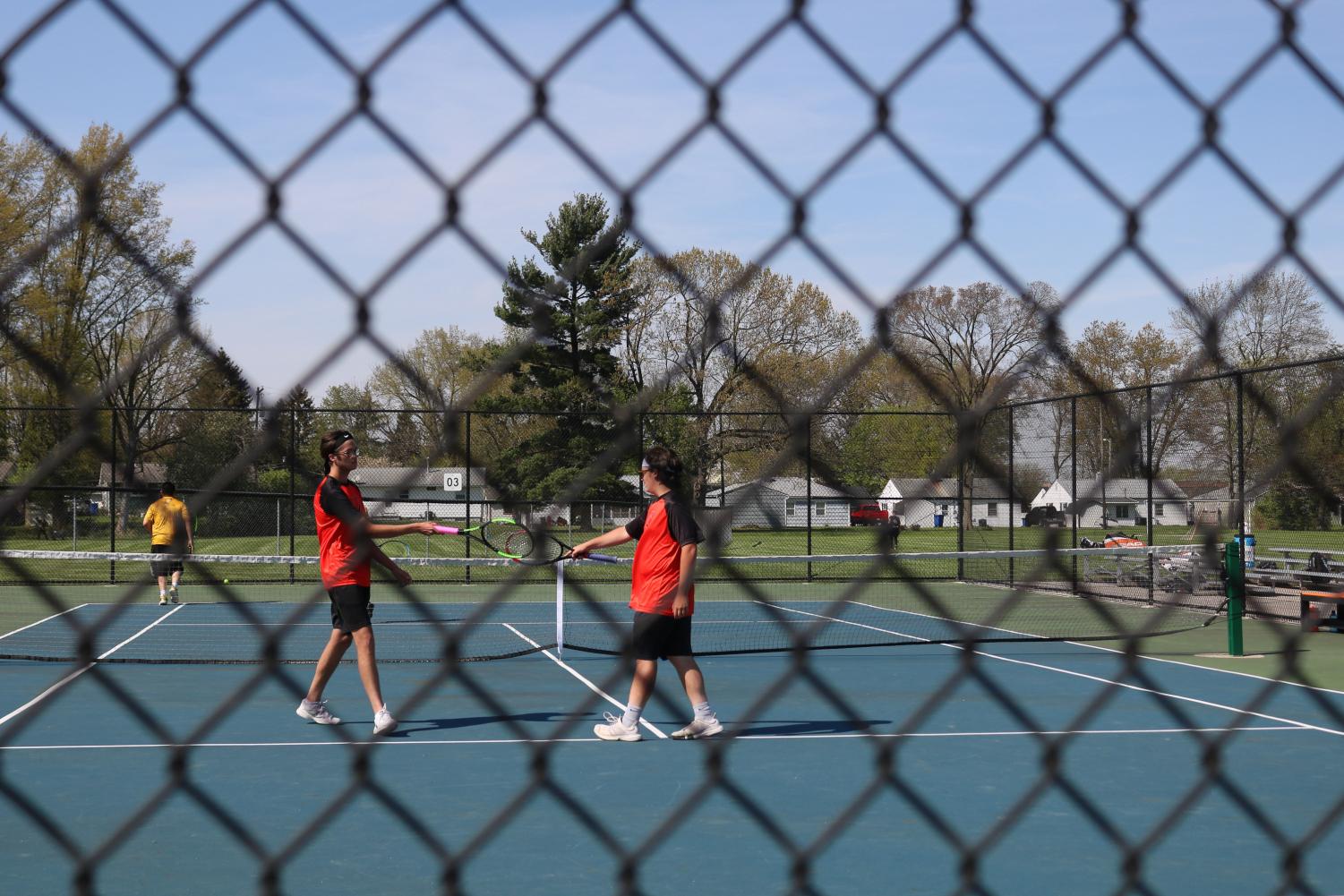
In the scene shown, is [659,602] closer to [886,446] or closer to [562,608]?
[886,446]

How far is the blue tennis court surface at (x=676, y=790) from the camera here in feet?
16.8

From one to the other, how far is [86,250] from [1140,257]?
54.7 inches

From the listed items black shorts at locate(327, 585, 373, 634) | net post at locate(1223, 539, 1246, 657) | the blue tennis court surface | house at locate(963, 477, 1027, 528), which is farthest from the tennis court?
house at locate(963, 477, 1027, 528)

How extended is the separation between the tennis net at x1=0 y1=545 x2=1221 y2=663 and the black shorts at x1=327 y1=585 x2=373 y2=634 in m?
0.81

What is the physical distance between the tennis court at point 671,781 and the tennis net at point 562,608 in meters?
0.64

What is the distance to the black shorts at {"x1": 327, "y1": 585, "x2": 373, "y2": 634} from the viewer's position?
7.12 metres

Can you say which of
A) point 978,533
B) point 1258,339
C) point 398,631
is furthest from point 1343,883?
point 978,533

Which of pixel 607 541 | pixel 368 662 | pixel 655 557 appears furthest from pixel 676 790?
pixel 368 662

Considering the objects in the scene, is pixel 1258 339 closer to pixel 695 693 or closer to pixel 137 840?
pixel 695 693

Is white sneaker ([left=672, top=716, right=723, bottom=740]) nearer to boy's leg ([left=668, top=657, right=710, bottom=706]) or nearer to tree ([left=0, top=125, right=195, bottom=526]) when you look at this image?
boy's leg ([left=668, top=657, right=710, bottom=706])

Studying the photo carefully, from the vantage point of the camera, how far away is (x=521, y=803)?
1.60 metres

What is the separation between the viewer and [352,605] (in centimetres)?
716

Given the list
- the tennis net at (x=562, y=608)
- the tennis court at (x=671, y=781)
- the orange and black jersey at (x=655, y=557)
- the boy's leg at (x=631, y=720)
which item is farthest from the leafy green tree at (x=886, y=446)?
the boy's leg at (x=631, y=720)

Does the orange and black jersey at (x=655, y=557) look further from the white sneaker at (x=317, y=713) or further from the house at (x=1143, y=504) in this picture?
the house at (x=1143, y=504)
